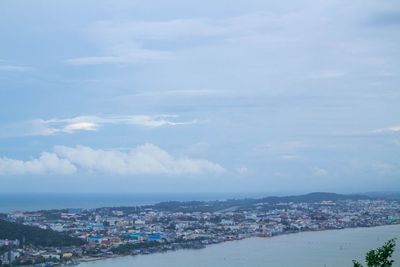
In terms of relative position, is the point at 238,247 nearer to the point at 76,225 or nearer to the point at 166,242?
the point at 166,242

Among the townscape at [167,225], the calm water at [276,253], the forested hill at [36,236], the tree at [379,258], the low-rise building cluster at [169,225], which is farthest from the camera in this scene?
the forested hill at [36,236]

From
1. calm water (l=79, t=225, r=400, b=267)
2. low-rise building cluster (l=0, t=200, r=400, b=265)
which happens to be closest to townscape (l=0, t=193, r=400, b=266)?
low-rise building cluster (l=0, t=200, r=400, b=265)

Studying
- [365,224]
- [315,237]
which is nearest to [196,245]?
[315,237]

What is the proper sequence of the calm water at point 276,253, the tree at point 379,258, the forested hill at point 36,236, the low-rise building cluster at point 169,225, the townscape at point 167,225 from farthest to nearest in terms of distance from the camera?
1. the forested hill at point 36,236
2. the low-rise building cluster at point 169,225
3. the townscape at point 167,225
4. the calm water at point 276,253
5. the tree at point 379,258

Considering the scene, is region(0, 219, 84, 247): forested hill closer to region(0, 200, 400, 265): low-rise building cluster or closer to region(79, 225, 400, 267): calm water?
region(0, 200, 400, 265): low-rise building cluster

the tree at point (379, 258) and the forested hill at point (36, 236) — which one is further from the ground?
the tree at point (379, 258)

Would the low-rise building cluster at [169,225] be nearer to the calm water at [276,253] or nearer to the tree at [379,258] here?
the calm water at [276,253]

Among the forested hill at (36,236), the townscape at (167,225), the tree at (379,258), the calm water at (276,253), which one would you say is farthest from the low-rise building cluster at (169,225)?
the tree at (379,258)

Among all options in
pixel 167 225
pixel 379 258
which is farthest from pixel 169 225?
pixel 379 258
